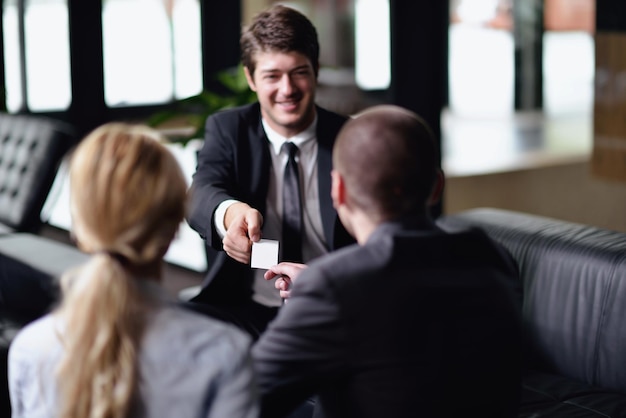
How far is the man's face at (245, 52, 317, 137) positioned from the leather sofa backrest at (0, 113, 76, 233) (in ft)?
5.95

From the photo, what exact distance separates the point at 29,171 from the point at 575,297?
2.58m

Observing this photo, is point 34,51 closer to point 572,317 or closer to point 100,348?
point 572,317

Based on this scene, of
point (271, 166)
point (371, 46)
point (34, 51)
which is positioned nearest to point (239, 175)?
point (271, 166)

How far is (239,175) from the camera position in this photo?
291cm

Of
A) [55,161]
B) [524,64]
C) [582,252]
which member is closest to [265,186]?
[582,252]

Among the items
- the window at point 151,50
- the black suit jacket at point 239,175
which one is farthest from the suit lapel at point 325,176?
the window at point 151,50

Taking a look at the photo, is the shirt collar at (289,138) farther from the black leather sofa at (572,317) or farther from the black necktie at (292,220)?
the black leather sofa at (572,317)

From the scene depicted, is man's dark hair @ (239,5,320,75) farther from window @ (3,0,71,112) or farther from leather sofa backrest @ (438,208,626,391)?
window @ (3,0,71,112)

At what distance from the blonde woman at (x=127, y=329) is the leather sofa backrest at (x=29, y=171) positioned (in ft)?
9.76

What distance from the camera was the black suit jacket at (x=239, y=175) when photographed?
9.36 feet

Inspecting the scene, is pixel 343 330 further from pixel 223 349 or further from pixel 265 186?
pixel 265 186

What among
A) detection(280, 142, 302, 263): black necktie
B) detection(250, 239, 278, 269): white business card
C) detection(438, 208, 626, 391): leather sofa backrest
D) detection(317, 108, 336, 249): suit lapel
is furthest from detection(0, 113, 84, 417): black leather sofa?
detection(438, 208, 626, 391): leather sofa backrest

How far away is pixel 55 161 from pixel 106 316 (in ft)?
10.2

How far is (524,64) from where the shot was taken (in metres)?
9.20
